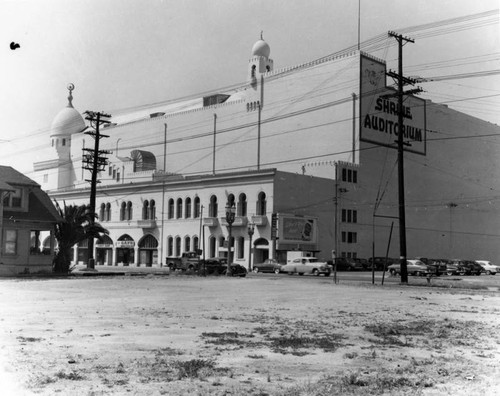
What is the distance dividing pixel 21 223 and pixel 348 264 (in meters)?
38.7

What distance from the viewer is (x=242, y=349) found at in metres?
12.0

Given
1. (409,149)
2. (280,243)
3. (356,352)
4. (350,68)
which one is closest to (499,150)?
(409,149)

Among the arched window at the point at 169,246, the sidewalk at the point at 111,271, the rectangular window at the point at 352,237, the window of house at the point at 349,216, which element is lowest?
the sidewalk at the point at 111,271

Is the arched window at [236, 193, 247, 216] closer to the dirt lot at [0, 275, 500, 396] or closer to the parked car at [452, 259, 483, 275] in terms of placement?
the parked car at [452, 259, 483, 275]

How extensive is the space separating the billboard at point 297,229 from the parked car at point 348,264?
4.41 m

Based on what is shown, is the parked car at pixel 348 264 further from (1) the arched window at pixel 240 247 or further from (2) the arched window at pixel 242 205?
(2) the arched window at pixel 242 205

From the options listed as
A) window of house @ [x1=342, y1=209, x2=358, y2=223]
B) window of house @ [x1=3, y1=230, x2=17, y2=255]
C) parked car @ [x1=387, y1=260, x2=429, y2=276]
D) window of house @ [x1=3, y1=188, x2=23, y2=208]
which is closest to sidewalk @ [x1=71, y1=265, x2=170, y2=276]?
window of house @ [x1=3, y1=230, x2=17, y2=255]

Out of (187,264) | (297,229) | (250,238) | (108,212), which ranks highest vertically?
(108,212)

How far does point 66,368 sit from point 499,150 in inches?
4420

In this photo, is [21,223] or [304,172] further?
[304,172]

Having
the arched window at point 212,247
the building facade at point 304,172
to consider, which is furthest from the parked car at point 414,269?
the arched window at point 212,247

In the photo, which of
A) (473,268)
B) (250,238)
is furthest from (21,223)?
(473,268)

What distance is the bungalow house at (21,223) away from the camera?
38.3 metres

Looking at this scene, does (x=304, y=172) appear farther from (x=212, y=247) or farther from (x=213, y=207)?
(x=212, y=247)
